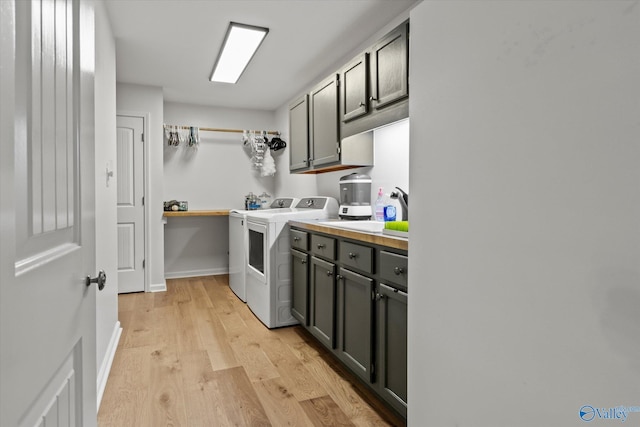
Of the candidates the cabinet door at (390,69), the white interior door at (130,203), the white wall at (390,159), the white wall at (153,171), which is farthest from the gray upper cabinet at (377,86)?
the white interior door at (130,203)

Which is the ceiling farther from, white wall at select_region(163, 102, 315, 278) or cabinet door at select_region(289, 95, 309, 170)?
white wall at select_region(163, 102, 315, 278)

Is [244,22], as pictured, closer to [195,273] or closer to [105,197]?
[105,197]

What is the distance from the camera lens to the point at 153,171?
13.5ft

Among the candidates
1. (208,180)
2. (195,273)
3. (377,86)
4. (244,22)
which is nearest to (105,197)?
(244,22)

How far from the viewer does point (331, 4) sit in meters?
2.40

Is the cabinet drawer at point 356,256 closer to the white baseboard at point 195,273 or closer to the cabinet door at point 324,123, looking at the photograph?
the cabinet door at point 324,123

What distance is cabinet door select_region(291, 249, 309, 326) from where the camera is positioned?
2643 mm

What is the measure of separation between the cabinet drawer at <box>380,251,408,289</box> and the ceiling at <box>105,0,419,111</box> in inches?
67.8

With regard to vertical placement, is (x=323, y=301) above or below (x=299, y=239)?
below

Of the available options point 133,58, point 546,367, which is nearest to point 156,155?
point 133,58

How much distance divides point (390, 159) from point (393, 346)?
144 centimetres

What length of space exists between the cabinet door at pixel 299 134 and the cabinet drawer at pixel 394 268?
1.70 metres

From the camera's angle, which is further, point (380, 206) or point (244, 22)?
point (380, 206)

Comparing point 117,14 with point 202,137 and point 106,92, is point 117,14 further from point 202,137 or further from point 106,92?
point 202,137
